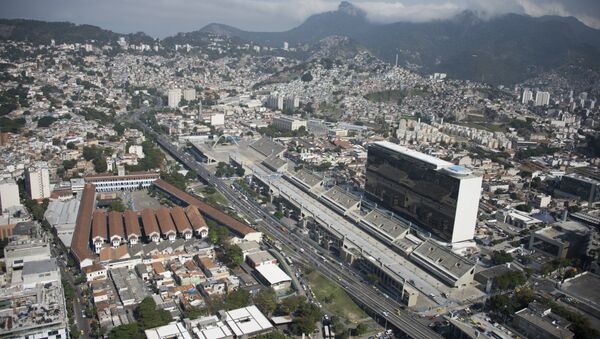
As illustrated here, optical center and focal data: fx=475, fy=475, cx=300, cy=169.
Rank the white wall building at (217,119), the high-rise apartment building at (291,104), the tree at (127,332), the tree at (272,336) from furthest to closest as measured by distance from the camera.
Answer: the high-rise apartment building at (291,104) < the white wall building at (217,119) < the tree at (272,336) < the tree at (127,332)

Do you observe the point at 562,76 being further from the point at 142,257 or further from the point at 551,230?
the point at 142,257

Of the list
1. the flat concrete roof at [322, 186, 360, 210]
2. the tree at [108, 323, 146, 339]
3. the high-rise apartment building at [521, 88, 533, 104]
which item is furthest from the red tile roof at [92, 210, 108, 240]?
the high-rise apartment building at [521, 88, 533, 104]

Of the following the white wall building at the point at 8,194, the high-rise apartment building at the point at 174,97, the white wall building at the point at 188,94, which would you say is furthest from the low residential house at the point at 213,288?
the white wall building at the point at 188,94

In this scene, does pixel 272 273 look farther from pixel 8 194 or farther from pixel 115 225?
pixel 8 194

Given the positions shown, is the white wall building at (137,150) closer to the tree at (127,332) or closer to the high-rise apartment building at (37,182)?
the high-rise apartment building at (37,182)

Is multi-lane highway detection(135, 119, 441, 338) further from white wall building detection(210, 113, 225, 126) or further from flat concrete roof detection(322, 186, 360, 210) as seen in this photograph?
white wall building detection(210, 113, 225, 126)

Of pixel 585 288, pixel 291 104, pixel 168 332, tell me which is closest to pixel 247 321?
pixel 168 332
